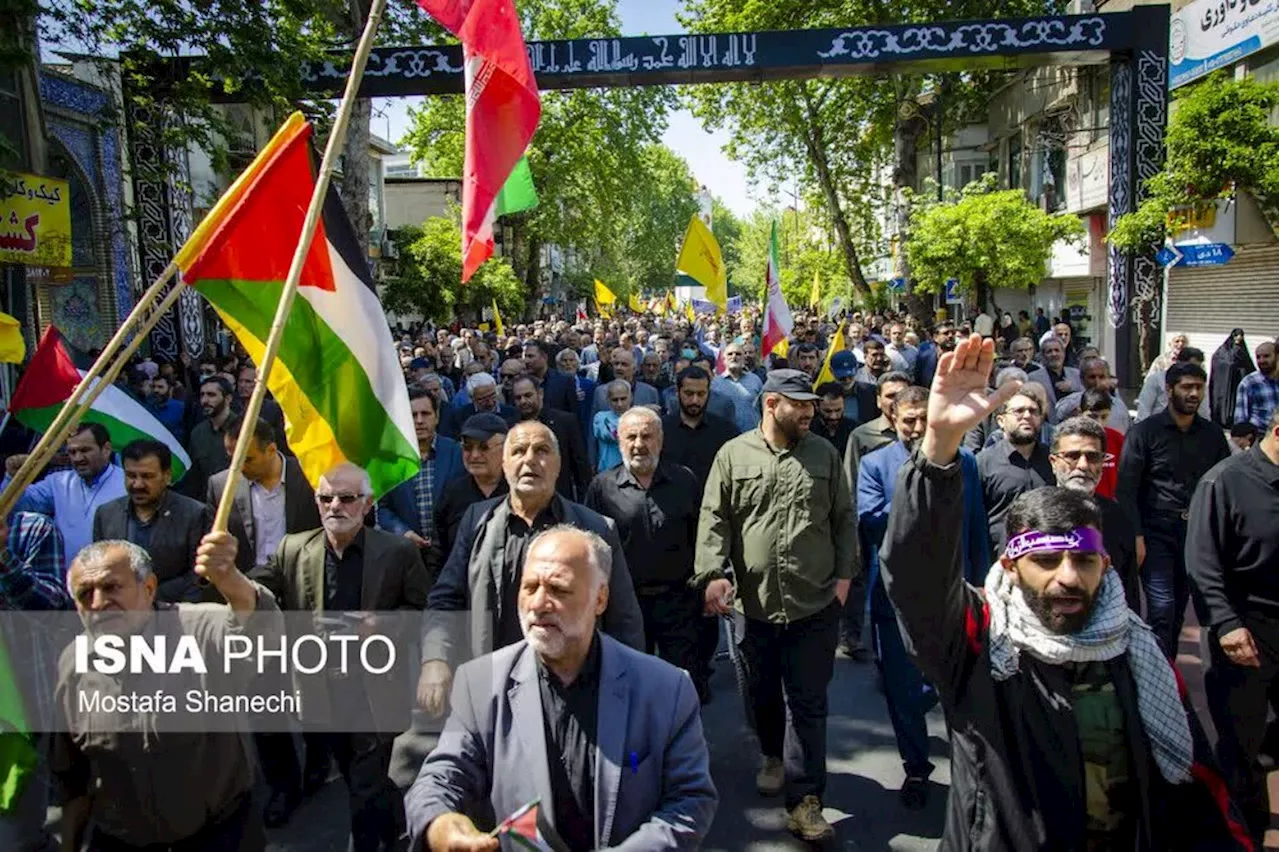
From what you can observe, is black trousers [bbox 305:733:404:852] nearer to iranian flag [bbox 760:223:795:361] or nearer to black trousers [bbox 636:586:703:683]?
black trousers [bbox 636:586:703:683]

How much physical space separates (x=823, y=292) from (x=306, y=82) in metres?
26.4

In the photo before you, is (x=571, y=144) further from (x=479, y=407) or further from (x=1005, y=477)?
(x=1005, y=477)

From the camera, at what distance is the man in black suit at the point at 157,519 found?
4.46 m

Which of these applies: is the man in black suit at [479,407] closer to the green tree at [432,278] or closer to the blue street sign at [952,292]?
the green tree at [432,278]

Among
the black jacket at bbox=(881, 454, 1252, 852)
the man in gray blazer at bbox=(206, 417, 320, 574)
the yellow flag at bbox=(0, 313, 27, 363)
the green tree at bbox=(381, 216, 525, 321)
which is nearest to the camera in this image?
the black jacket at bbox=(881, 454, 1252, 852)

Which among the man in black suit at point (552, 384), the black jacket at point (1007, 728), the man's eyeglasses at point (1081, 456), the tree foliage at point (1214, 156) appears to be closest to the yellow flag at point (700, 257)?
the man in black suit at point (552, 384)

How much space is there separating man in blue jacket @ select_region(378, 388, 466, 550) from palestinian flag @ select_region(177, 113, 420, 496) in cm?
161

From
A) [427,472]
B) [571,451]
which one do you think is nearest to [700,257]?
[571,451]

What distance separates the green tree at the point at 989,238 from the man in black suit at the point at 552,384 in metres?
12.4

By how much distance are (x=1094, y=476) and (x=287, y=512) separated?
3582mm

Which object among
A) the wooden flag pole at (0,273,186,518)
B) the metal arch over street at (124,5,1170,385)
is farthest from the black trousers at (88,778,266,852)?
the metal arch over street at (124,5,1170,385)

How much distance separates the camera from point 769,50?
14.9 meters

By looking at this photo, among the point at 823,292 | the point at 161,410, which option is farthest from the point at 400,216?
the point at 161,410

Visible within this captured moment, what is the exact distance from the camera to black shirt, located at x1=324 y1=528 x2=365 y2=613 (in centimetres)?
395
